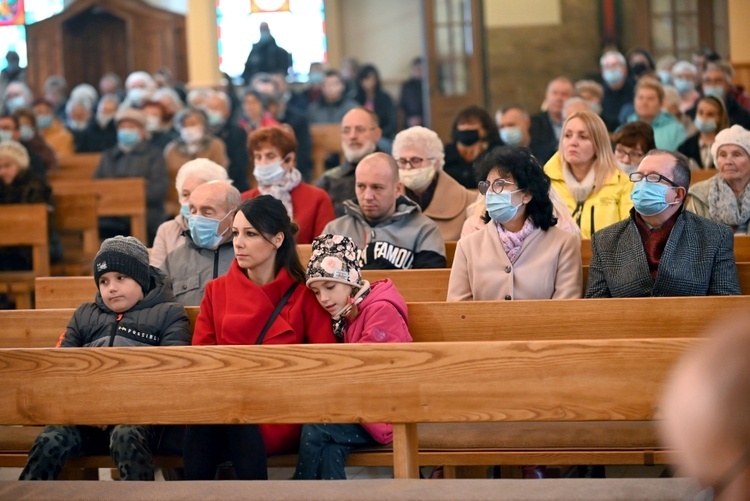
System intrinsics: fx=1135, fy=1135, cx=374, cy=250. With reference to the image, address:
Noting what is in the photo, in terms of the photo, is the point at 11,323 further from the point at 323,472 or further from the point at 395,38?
the point at 395,38

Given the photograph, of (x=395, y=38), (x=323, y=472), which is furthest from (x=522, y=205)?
(x=395, y=38)

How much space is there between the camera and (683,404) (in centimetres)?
164

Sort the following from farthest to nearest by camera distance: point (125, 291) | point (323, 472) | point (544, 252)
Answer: point (544, 252) < point (125, 291) < point (323, 472)

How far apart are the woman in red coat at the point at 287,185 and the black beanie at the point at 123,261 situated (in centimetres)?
173

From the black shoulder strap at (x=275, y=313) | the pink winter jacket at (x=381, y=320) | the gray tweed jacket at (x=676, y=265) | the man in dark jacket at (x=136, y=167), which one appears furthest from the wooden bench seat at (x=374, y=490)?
the man in dark jacket at (x=136, y=167)

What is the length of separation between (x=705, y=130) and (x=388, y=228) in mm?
3671

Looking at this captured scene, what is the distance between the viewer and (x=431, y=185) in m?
6.29

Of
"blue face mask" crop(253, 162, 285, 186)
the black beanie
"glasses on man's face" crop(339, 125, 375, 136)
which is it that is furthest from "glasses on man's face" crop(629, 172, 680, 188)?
"glasses on man's face" crop(339, 125, 375, 136)

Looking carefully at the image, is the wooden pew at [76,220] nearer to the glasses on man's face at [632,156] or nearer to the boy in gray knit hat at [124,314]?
the glasses on man's face at [632,156]

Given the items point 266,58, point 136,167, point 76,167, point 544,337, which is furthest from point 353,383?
point 266,58

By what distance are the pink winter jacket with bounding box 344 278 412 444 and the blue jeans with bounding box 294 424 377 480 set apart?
0.18 meters

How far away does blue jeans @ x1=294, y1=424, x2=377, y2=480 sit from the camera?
3818 mm

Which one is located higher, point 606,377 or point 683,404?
point 683,404

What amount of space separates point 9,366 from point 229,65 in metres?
16.8
